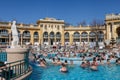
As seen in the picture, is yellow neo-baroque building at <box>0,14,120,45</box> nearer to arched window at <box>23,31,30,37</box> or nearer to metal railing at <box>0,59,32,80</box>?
arched window at <box>23,31,30,37</box>

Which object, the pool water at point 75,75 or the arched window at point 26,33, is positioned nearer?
the pool water at point 75,75

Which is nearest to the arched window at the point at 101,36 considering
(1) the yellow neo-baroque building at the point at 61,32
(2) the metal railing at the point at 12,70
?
(1) the yellow neo-baroque building at the point at 61,32

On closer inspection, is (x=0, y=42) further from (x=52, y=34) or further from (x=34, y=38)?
(x=52, y=34)

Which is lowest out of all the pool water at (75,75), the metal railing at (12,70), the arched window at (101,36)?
the pool water at (75,75)

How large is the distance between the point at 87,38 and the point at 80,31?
11.0ft

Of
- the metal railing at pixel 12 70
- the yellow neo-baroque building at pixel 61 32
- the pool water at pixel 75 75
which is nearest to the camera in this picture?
the metal railing at pixel 12 70

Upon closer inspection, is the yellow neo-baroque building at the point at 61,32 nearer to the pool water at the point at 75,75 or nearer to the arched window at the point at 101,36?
the arched window at the point at 101,36

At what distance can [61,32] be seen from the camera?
255 feet

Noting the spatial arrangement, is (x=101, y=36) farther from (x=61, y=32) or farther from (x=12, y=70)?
(x=12, y=70)

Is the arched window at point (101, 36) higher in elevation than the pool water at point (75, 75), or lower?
higher

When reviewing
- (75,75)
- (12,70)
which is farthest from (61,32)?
(12,70)

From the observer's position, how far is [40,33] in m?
76.0

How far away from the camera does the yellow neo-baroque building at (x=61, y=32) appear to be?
72.7 meters

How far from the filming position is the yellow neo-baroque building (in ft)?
238
